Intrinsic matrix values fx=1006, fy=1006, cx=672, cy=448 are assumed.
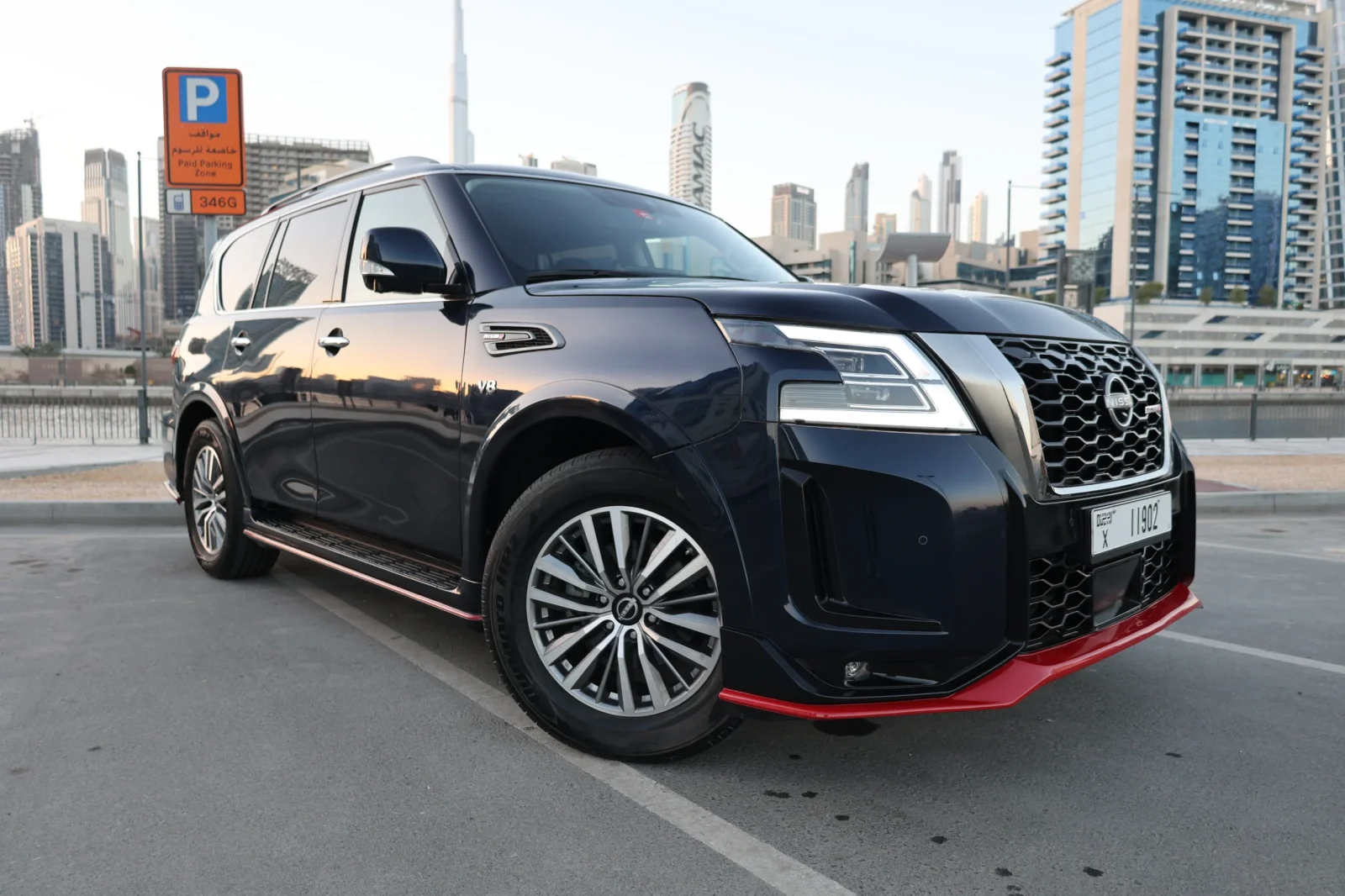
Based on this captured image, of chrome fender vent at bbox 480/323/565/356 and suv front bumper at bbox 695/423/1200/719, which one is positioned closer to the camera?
suv front bumper at bbox 695/423/1200/719

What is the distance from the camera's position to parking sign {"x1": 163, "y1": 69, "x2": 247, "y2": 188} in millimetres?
11211

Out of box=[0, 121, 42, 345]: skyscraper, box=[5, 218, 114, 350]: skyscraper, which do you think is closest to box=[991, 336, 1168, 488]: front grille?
box=[5, 218, 114, 350]: skyscraper

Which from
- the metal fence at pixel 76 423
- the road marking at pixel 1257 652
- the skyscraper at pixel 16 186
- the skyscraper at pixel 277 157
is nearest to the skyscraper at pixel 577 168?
the road marking at pixel 1257 652

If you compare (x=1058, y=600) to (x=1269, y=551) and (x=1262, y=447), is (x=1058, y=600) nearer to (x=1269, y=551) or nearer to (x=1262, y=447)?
(x=1269, y=551)

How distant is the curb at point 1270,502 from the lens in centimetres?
911

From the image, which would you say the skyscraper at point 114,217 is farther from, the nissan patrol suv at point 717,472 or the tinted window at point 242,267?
the nissan patrol suv at point 717,472

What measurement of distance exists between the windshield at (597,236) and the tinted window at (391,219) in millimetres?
182

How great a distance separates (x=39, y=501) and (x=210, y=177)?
4.90m

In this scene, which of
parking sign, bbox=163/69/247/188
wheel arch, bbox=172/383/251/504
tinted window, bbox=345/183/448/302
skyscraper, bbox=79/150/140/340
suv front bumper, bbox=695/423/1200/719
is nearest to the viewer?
suv front bumper, bbox=695/423/1200/719

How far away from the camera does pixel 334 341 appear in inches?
157

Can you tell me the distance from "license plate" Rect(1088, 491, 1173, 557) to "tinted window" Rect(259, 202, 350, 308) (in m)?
3.12

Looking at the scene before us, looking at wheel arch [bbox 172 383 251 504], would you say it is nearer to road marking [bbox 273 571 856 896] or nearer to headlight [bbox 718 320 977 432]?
road marking [bbox 273 571 856 896]

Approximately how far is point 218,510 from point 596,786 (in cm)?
337

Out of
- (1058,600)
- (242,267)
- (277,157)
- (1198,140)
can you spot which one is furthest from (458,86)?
(1198,140)
